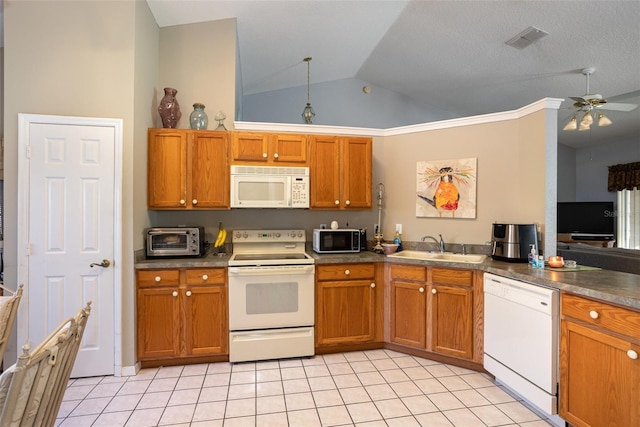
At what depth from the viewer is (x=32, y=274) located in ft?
7.80

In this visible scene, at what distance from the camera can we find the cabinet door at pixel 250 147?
117 inches

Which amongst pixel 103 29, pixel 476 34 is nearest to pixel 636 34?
pixel 476 34

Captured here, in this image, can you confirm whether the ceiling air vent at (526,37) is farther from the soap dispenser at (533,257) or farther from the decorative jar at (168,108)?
the decorative jar at (168,108)

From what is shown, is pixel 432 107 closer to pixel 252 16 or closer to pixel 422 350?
pixel 252 16

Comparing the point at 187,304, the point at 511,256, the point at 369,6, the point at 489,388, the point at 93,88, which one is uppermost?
the point at 369,6

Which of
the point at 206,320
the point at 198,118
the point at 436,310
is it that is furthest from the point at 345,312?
the point at 198,118

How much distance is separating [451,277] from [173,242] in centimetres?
244

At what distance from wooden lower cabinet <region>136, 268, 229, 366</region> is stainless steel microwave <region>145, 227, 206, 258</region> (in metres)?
0.20

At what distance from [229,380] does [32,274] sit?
5.54 feet

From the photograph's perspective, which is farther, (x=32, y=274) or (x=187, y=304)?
(x=187, y=304)

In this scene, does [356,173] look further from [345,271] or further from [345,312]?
[345,312]

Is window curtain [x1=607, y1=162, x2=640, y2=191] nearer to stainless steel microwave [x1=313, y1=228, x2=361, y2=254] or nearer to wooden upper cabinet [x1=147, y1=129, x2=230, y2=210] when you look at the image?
stainless steel microwave [x1=313, y1=228, x2=361, y2=254]

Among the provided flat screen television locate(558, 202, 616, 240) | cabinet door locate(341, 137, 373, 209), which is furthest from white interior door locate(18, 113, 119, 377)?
flat screen television locate(558, 202, 616, 240)

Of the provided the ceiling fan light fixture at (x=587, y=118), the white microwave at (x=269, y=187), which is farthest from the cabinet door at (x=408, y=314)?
the ceiling fan light fixture at (x=587, y=118)
